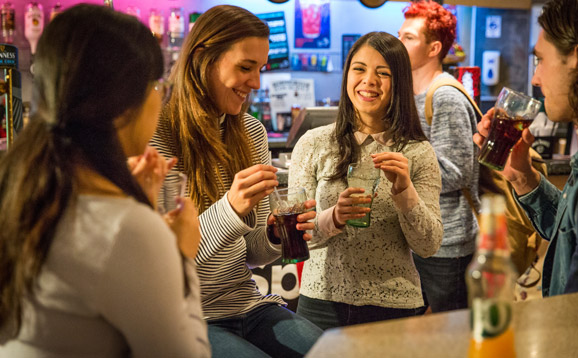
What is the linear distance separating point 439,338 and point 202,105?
4.09 ft

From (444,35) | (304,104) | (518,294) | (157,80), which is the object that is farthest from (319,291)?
(304,104)

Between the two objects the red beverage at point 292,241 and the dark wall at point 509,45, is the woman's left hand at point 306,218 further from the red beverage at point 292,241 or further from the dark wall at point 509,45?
the dark wall at point 509,45

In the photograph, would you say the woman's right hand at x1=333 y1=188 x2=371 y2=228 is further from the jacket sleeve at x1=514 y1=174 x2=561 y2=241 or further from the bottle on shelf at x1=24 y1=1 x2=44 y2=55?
the bottle on shelf at x1=24 y1=1 x2=44 y2=55

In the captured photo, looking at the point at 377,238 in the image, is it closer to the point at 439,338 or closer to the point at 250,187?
the point at 250,187

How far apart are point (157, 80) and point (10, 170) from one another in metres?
0.34

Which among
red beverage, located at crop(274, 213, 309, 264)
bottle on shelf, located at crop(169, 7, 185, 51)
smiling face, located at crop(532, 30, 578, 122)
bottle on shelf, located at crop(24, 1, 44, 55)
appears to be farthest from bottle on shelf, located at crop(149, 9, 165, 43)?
smiling face, located at crop(532, 30, 578, 122)

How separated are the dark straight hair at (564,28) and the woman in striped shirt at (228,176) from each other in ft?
2.94

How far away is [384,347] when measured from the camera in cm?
120

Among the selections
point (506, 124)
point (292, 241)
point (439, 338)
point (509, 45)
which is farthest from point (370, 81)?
point (509, 45)

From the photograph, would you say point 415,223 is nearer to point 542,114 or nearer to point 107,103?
point 107,103

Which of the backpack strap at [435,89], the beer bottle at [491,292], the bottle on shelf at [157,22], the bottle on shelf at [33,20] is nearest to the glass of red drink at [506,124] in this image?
the backpack strap at [435,89]

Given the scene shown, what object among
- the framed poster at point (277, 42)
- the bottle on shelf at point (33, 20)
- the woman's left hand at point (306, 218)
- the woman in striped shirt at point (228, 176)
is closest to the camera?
the woman in striped shirt at point (228, 176)

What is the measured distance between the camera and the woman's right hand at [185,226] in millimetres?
1354

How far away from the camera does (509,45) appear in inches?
269
